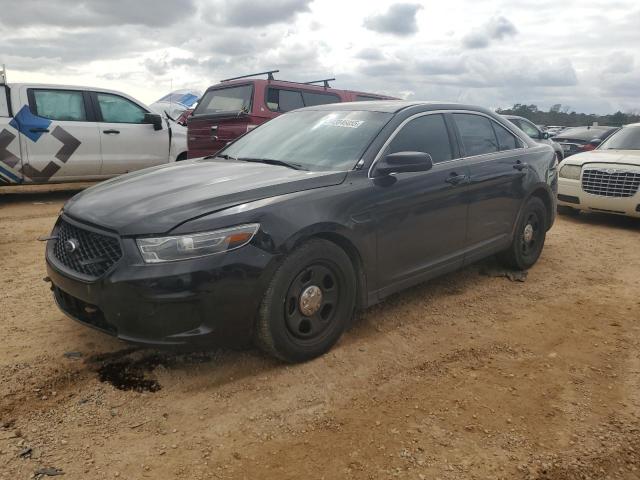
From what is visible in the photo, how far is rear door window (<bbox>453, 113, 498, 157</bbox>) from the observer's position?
14.6 feet

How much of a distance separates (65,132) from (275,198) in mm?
6367

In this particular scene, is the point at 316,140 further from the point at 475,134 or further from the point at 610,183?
the point at 610,183

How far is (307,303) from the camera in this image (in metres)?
3.19

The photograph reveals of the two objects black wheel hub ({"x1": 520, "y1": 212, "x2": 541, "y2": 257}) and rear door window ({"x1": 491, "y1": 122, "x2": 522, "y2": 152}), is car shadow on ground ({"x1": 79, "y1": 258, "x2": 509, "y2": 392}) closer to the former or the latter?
black wheel hub ({"x1": 520, "y1": 212, "x2": 541, "y2": 257})

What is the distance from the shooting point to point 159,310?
2.75 m

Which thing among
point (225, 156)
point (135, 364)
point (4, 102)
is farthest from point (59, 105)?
point (135, 364)

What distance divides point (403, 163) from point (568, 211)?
20.7 feet

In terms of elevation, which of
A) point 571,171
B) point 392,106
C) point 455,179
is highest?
point 392,106

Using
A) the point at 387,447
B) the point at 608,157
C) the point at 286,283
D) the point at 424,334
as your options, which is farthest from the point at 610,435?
the point at 608,157

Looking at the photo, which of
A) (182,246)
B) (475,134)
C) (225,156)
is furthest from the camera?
(475,134)

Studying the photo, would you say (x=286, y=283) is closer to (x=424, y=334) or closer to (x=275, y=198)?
(x=275, y=198)

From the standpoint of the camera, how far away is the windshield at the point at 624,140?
8.03m

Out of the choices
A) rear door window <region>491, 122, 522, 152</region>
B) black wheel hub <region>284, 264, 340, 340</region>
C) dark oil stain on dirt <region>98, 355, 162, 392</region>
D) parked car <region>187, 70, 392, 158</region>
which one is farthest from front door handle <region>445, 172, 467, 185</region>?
parked car <region>187, 70, 392, 158</region>

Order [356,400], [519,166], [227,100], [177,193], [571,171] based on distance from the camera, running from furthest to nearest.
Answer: [227,100], [571,171], [519,166], [177,193], [356,400]
